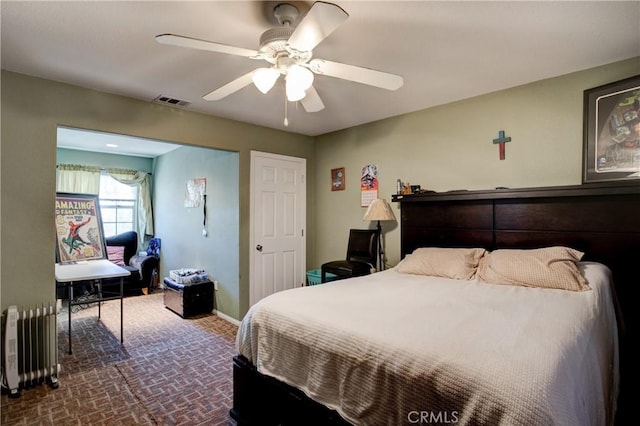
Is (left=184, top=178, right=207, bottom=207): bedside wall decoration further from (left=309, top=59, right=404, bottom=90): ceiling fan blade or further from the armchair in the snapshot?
(left=309, top=59, right=404, bottom=90): ceiling fan blade

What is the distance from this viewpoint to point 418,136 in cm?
349

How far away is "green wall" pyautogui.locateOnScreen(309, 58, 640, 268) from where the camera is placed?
2566 millimetres

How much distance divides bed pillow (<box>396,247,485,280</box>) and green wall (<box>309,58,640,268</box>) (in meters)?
0.70

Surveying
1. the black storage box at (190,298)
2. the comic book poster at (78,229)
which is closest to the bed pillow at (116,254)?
the black storage box at (190,298)

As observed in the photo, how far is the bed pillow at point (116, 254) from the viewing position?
5442 millimetres

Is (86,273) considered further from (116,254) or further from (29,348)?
(116,254)

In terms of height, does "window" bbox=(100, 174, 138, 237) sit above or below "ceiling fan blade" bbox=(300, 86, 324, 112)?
below

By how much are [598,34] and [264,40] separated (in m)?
2.08

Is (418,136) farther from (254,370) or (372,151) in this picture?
(254,370)

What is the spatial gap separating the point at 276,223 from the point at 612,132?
3387mm

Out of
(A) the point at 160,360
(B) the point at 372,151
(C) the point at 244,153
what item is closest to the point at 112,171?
(C) the point at 244,153

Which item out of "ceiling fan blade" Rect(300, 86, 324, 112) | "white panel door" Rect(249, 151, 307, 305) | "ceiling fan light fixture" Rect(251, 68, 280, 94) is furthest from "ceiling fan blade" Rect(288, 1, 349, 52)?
"white panel door" Rect(249, 151, 307, 305)

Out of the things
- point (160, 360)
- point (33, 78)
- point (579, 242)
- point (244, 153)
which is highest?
point (33, 78)

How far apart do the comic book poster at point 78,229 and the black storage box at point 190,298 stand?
0.97 m
